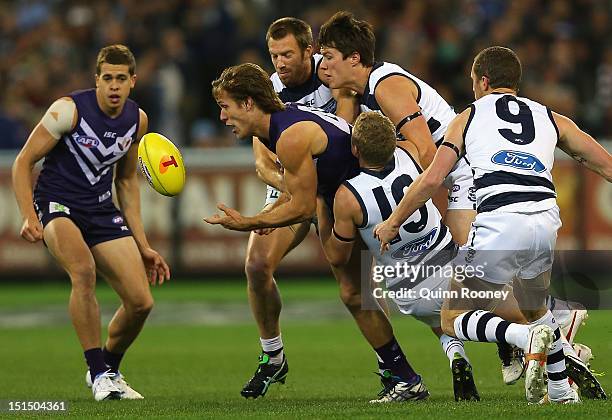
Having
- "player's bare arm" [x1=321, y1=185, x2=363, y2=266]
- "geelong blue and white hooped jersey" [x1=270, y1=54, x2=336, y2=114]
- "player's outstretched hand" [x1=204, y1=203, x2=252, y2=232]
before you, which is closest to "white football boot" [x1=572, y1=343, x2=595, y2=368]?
"player's bare arm" [x1=321, y1=185, x2=363, y2=266]

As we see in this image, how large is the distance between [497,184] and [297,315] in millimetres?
6418

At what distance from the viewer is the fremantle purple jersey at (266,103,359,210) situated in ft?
23.8

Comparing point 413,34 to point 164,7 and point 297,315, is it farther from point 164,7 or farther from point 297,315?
point 297,315

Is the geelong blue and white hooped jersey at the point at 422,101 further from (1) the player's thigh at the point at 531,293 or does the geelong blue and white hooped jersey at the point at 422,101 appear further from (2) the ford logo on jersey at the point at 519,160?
(1) the player's thigh at the point at 531,293

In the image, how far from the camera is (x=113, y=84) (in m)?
8.31

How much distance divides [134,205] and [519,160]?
10.2ft

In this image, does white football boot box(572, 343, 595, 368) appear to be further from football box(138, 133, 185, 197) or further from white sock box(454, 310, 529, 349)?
football box(138, 133, 185, 197)

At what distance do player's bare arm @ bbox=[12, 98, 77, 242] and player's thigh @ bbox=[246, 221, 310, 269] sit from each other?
139cm

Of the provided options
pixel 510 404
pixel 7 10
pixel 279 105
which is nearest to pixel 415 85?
pixel 279 105

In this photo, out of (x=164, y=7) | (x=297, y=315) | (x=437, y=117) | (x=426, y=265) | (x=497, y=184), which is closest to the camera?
(x=497, y=184)

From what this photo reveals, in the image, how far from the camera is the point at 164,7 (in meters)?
17.7

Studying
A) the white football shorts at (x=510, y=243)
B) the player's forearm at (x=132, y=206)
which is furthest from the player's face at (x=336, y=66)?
the player's forearm at (x=132, y=206)

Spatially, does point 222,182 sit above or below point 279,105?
below

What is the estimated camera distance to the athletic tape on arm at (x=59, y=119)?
8.23 m
